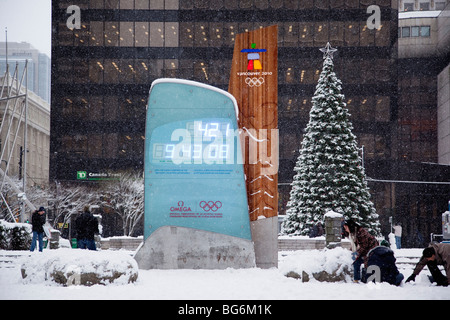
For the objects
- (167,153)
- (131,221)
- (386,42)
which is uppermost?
(386,42)

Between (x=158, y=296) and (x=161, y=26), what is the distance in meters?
45.1

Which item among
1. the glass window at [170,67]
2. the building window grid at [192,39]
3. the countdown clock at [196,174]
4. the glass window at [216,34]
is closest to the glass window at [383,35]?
the building window grid at [192,39]

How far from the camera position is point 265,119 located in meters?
15.8

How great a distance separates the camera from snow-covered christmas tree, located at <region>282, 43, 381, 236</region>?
28750mm

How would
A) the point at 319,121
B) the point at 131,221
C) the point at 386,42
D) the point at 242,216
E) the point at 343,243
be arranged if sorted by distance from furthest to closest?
the point at 386,42, the point at 131,221, the point at 319,121, the point at 343,243, the point at 242,216

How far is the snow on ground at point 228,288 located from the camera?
936 cm

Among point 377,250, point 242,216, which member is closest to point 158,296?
point 377,250

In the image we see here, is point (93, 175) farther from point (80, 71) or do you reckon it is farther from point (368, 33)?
point (368, 33)

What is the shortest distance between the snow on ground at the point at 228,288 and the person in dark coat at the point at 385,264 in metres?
0.32

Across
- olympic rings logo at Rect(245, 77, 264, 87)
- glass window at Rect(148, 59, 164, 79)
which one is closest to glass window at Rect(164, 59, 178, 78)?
glass window at Rect(148, 59, 164, 79)

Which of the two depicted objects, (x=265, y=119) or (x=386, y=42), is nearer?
(x=265, y=119)

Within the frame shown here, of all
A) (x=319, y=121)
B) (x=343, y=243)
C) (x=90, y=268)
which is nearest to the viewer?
(x=90, y=268)

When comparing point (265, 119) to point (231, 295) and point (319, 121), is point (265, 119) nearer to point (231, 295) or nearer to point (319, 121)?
point (231, 295)

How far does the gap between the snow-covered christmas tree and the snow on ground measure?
51.1ft
